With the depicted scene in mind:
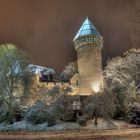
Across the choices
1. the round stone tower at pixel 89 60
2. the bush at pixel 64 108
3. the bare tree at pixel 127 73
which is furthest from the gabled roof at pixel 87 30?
the bush at pixel 64 108

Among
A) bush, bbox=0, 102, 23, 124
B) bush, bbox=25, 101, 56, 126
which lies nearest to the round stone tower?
bush, bbox=0, 102, 23, 124

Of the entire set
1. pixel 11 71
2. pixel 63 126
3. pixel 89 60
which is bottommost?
pixel 63 126

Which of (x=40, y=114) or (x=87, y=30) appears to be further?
(x=87, y=30)

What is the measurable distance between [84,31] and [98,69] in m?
7.80

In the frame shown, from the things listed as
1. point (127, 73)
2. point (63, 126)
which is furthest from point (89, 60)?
point (63, 126)

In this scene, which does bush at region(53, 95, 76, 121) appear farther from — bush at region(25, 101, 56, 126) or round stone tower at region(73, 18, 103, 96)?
round stone tower at region(73, 18, 103, 96)

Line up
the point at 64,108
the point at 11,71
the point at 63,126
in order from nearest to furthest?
the point at 63,126 < the point at 64,108 < the point at 11,71

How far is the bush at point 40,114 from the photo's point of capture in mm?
37844

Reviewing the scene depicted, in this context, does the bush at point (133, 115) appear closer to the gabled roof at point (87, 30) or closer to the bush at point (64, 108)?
the bush at point (64, 108)

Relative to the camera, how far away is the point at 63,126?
3578 centimetres

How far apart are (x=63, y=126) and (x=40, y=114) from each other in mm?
3837

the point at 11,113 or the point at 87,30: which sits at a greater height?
the point at 87,30

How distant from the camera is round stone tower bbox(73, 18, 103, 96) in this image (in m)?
57.5

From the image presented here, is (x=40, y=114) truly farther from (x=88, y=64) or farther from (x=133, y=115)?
(x=88, y=64)
